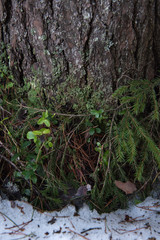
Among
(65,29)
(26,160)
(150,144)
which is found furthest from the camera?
(26,160)

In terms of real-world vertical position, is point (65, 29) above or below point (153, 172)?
above

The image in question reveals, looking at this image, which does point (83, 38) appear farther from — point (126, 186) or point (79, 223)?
point (79, 223)

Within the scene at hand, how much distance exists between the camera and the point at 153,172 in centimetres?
192

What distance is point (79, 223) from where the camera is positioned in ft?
5.66

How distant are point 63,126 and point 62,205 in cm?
63

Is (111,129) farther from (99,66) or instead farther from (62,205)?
(62,205)

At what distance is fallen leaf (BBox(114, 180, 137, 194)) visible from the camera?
6.04ft

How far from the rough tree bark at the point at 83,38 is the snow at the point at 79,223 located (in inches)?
38.5

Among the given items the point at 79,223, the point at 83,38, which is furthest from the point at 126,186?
the point at 83,38

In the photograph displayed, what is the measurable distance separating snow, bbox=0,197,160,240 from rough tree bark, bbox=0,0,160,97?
98cm

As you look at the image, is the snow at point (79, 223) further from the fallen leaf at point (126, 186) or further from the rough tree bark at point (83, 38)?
the rough tree bark at point (83, 38)

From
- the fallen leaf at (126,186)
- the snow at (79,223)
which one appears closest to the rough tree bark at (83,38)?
the fallen leaf at (126,186)

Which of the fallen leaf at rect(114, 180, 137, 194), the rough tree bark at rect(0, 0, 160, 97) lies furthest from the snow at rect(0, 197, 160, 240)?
the rough tree bark at rect(0, 0, 160, 97)

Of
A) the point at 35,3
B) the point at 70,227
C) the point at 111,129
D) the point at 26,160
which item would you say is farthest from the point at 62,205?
the point at 35,3
